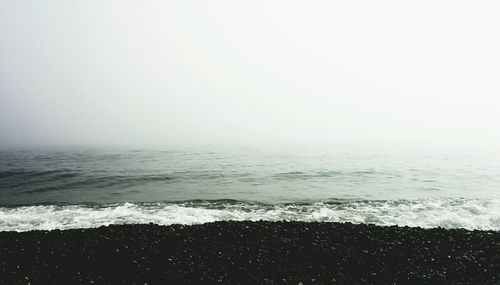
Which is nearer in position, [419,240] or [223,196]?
[419,240]

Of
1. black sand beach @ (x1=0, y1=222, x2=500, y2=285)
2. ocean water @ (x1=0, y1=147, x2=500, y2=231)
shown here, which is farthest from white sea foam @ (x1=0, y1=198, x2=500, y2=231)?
black sand beach @ (x1=0, y1=222, x2=500, y2=285)

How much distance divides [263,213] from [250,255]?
9.39m

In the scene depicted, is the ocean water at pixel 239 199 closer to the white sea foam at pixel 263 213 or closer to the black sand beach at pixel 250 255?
the white sea foam at pixel 263 213

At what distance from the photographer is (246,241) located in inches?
435

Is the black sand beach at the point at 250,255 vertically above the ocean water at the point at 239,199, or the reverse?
the black sand beach at the point at 250,255

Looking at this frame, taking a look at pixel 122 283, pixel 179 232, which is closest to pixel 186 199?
pixel 179 232

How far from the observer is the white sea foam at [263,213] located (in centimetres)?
1653

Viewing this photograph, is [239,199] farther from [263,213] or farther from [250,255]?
[250,255]

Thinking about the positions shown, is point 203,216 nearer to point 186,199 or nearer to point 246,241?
point 186,199

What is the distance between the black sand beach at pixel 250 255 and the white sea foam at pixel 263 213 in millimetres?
4218

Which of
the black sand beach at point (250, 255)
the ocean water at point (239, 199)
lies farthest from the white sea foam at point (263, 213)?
the black sand beach at point (250, 255)

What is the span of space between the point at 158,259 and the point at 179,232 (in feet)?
8.49

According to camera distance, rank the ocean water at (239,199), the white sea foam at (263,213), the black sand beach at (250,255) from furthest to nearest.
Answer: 1. the ocean water at (239,199)
2. the white sea foam at (263,213)
3. the black sand beach at (250,255)

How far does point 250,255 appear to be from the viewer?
9.83m
